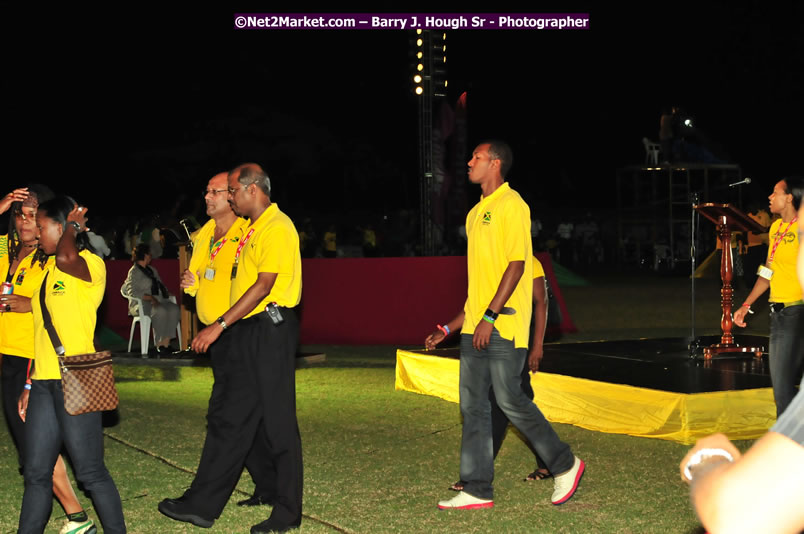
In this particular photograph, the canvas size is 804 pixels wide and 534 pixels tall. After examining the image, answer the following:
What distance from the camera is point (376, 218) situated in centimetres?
4381

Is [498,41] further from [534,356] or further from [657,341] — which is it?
[534,356]

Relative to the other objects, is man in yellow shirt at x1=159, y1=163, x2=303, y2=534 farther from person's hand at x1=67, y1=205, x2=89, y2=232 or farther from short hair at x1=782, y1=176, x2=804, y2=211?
short hair at x1=782, y1=176, x2=804, y2=211

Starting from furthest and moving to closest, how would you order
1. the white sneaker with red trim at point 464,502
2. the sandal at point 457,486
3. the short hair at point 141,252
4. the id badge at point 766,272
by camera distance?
1. the short hair at point 141,252
2. the id badge at point 766,272
3. the sandal at point 457,486
4. the white sneaker with red trim at point 464,502

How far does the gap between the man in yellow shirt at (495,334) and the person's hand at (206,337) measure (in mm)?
1301

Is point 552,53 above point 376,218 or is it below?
above

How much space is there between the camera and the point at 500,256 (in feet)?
18.5

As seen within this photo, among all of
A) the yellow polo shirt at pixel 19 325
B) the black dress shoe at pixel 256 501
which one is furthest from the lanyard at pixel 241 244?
the black dress shoe at pixel 256 501

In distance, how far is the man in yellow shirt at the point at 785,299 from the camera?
6.34m

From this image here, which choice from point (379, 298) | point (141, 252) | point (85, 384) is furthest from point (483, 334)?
point (379, 298)

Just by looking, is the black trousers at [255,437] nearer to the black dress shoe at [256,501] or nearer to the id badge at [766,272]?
the black dress shoe at [256,501]

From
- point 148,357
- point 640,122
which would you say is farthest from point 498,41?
point 148,357

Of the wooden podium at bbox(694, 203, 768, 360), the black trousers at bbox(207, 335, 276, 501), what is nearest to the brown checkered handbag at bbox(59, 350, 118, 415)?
the black trousers at bbox(207, 335, 276, 501)

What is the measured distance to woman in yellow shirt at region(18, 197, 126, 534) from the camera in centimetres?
466

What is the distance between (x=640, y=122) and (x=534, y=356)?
4580cm
